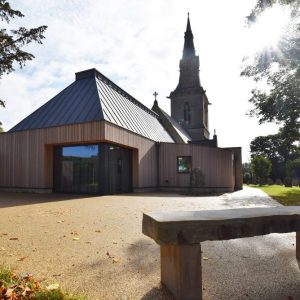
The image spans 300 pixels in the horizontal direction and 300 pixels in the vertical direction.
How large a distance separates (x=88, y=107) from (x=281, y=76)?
520 inches

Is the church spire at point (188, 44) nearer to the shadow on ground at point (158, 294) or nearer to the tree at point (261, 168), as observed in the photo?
the tree at point (261, 168)

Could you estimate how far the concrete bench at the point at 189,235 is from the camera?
272cm

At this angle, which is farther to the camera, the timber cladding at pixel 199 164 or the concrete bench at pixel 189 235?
the timber cladding at pixel 199 164

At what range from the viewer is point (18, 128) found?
1792 cm

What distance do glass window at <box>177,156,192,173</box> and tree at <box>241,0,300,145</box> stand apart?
6279 millimetres

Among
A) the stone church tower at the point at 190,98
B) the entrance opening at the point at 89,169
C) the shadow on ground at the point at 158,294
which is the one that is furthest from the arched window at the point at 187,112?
the shadow on ground at the point at 158,294

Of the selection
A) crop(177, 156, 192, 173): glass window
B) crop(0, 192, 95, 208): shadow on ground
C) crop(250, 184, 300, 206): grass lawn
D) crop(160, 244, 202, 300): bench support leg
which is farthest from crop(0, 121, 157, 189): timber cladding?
crop(160, 244, 202, 300): bench support leg

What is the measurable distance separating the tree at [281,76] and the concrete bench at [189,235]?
15.0m

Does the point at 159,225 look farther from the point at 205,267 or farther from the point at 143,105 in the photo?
the point at 143,105

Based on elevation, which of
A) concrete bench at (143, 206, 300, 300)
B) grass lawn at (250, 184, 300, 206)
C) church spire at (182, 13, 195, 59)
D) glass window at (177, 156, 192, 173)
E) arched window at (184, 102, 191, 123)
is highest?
church spire at (182, 13, 195, 59)

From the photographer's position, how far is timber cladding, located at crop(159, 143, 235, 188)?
2136 centimetres

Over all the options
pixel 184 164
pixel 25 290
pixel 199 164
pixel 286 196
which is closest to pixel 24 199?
pixel 25 290

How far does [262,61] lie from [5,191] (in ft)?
60.0

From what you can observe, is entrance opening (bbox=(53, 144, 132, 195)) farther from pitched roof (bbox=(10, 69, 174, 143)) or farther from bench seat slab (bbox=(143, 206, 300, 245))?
bench seat slab (bbox=(143, 206, 300, 245))
